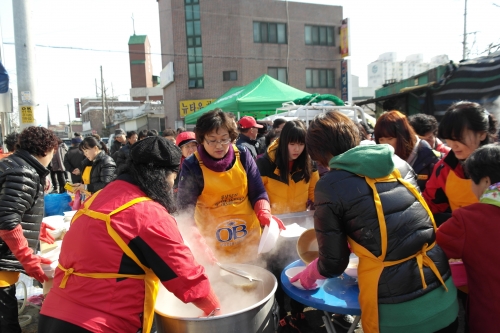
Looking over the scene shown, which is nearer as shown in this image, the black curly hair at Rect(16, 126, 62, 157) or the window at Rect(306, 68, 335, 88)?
the black curly hair at Rect(16, 126, 62, 157)

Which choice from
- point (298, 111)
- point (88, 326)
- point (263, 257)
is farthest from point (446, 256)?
point (298, 111)

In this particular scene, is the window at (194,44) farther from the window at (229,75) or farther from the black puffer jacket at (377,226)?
the black puffer jacket at (377,226)

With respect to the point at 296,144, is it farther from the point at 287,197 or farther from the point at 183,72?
the point at 183,72

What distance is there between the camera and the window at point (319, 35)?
24312mm

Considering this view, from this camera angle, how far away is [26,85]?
5.80 metres

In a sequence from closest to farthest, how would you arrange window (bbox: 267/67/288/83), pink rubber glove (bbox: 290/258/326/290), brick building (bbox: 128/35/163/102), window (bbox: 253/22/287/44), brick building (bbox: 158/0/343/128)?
1. pink rubber glove (bbox: 290/258/326/290)
2. brick building (bbox: 158/0/343/128)
3. window (bbox: 253/22/287/44)
4. window (bbox: 267/67/288/83)
5. brick building (bbox: 128/35/163/102)

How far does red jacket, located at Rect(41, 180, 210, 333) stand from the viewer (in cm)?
136

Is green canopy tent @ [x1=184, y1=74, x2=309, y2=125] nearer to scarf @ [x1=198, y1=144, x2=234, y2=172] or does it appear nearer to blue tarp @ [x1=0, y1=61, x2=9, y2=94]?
blue tarp @ [x1=0, y1=61, x2=9, y2=94]

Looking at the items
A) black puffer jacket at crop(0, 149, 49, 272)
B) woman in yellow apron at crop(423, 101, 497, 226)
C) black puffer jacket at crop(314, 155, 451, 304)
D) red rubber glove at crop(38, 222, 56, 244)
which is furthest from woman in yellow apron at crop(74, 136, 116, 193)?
woman in yellow apron at crop(423, 101, 497, 226)

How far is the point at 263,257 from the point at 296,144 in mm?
1013

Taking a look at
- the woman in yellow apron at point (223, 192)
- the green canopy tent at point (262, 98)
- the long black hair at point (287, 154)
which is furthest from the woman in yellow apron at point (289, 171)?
the green canopy tent at point (262, 98)

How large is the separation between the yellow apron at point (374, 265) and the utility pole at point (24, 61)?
6356 mm

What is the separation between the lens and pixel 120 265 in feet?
4.55

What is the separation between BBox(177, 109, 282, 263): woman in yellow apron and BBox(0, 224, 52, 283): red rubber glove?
1034 millimetres
